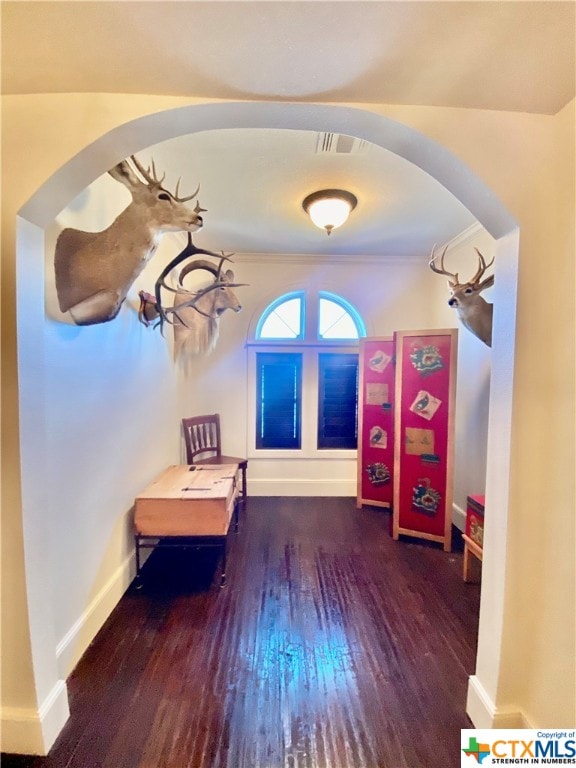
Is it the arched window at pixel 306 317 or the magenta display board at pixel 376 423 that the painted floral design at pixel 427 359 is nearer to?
the magenta display board at pixel 376 423

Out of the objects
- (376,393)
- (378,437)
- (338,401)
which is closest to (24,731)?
(378,437)

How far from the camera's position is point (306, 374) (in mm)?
4227

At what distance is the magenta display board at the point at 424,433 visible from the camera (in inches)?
121

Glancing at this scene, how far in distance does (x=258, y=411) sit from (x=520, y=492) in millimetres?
3128

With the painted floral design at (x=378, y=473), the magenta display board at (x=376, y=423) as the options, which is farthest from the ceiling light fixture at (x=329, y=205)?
the painted floral design at (x=378, y=473)

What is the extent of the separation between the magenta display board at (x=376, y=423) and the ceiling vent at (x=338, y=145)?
2.03 metres

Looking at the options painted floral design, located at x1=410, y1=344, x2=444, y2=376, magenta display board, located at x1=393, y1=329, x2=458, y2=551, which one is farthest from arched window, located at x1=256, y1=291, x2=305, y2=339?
painted floral design, located at x1=410, y1=344, x2=444, y2=376

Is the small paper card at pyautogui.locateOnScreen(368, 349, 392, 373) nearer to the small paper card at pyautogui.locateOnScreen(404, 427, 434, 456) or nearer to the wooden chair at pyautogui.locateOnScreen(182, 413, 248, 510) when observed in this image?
the small paper card at pyautogui.locateOnScreen(404, 427, 434, 456)

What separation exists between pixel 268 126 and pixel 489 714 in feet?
8.27

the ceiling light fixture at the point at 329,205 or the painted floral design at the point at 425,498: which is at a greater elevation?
the ceiling light fixture at the point at 329,205

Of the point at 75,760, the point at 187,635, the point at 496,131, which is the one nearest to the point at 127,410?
the point at 187,635

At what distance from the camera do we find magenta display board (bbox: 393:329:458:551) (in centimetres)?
308

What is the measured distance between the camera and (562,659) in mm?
1257

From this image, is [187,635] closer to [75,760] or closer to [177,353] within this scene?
[75,760]
